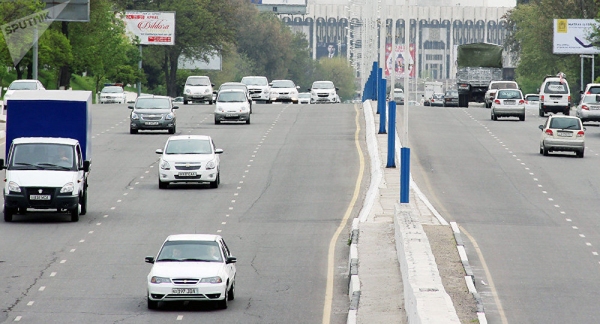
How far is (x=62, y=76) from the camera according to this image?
8512cm

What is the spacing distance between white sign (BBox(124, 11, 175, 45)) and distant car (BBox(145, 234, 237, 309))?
82.9 m

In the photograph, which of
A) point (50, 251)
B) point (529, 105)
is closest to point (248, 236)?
point (50, 251)

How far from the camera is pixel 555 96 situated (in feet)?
206

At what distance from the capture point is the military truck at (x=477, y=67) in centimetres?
8225

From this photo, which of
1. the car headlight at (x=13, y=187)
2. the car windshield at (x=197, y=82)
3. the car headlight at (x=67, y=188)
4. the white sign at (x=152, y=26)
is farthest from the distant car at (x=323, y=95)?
the car headlight at (x=13, y=187)

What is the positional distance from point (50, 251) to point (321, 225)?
6.87m

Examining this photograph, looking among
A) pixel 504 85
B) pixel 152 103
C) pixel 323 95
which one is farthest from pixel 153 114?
pixel 323 95

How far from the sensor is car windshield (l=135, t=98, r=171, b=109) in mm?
49688

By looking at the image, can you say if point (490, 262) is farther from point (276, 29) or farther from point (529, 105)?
point (276, 29)

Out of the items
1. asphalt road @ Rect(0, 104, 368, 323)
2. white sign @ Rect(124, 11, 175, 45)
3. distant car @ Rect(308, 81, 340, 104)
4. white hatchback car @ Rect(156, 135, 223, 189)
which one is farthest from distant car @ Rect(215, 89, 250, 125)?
white sign @ Rect(124, 11, 175, 45)

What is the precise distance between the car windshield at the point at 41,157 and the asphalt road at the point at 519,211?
31.6 feet

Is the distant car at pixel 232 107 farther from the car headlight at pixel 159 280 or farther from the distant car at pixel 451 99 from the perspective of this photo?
the distant car at pixel 451 99

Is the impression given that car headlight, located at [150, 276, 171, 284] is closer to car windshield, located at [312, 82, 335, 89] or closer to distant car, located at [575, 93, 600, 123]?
distant car, located at [575, 93, 600, 123]

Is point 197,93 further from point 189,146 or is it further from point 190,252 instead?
point 190,252
